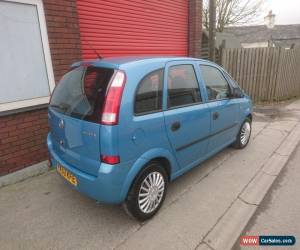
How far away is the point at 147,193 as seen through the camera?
2518 mm

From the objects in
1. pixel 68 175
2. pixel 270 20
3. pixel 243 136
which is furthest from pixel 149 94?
pixel 270 20

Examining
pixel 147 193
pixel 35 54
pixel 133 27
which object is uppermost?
pixel 133 27

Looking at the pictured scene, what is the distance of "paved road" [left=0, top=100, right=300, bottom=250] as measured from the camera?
2.30 metres

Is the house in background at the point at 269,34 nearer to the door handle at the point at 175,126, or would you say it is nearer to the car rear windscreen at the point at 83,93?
the door handle at the point at 175,126

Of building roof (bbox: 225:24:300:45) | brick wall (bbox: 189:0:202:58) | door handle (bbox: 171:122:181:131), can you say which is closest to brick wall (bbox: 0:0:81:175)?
door handle (bbox: 171:122:181:131)

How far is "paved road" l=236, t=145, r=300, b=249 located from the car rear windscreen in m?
1.97

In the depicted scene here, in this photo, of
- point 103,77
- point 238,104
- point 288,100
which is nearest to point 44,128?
point 103,77

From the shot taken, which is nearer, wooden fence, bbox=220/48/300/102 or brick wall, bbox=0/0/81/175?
brick wall, bbox=0/0/81/175

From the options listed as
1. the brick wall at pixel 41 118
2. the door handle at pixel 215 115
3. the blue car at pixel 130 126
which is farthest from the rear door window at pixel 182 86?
the brick wall at pixel 41 118

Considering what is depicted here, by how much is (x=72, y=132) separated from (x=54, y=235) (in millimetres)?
1076

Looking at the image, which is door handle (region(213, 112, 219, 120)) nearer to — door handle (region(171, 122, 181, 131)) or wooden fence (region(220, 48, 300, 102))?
door handle (region(171, 122, 181, 131))

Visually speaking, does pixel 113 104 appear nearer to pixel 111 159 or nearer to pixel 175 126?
pixel 111 159

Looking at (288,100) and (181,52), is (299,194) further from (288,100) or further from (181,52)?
(288,100)

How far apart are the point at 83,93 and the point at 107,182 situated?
92 centimetres
